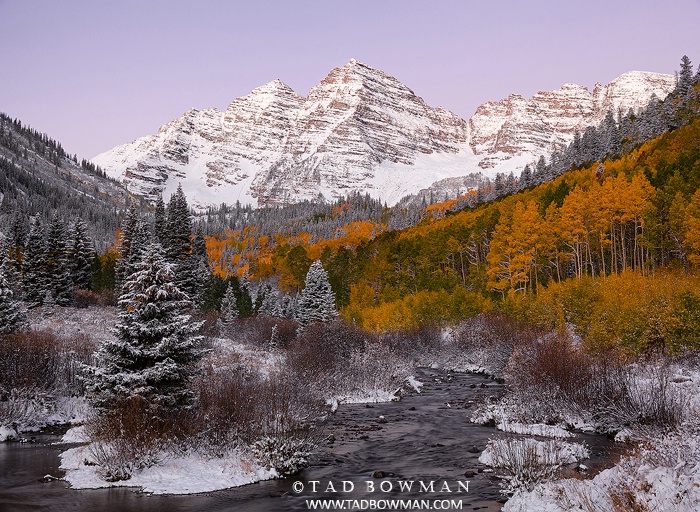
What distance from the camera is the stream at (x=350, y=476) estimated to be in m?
14.3

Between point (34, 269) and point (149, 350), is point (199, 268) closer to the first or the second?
point (34, 269)

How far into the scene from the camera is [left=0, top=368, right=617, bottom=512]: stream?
47.0ft

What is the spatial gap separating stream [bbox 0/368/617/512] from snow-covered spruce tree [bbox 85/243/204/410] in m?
3.04

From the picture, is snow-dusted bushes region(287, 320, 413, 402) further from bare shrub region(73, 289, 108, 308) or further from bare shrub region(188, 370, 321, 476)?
bare shrub region(73, 289, 108, 308)

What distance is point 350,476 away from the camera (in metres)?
16.9

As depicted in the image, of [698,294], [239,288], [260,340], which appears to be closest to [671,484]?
[698,294]

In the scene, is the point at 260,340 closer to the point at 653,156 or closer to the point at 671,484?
the point at 671,484

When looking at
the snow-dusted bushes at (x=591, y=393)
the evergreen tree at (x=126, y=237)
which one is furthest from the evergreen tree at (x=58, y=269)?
the snow-dusted bushes at (x=591, y=393)

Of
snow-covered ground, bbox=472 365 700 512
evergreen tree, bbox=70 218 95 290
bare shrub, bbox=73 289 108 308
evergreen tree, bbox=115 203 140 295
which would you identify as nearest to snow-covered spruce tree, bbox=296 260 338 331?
evergreen tree, bbox=115 203 140 295

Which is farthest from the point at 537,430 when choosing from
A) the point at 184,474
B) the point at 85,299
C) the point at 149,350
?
the point at 85,299

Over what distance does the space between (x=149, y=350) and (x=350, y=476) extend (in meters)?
7.68

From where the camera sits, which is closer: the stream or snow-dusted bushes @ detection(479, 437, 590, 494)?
snow-dusted bushes @ detection(479, 437, 590, 494)

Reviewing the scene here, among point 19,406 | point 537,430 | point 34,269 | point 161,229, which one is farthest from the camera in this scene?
point 34,269

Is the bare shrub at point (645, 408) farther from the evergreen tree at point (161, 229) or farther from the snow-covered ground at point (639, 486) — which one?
the evergreen tree at point (161, 229)
